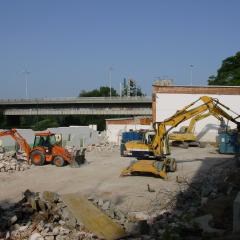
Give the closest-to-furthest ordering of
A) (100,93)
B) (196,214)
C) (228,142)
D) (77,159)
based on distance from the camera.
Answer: (196,214), (77,159), (228,142), (100,93)

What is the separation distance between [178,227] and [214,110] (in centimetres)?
1646

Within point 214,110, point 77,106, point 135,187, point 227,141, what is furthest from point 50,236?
point 77,106

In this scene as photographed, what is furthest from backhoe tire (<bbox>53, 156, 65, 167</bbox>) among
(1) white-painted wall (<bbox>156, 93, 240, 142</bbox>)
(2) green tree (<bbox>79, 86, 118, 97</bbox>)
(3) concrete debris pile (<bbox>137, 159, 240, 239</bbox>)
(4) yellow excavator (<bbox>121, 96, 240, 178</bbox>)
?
(2) green tree (<bbox>79, 86, 118, 97</bbox>)

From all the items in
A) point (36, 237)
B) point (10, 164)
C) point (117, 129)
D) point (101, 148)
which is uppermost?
point (117, 129)

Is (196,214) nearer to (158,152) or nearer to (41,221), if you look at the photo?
(41,221)

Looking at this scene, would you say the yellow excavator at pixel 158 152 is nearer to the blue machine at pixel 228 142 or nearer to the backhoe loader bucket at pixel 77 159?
the backhoe loader bucket at pixel 77 159

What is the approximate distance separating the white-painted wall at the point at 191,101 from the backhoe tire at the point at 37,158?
21141mm

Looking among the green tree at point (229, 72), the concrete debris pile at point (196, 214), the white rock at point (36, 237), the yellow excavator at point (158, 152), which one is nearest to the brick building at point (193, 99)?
the yellow excavator at point (158, 152)

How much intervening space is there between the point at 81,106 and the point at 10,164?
2041 inches

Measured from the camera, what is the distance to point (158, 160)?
23.2 metres

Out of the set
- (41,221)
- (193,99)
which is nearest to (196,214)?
(41,221)

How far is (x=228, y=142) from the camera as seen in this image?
3250 centimetres

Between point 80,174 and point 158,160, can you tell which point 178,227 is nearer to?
point 158,160

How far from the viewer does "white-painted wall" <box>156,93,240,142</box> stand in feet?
150
